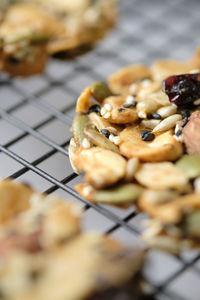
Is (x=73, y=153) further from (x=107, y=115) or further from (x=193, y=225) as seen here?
(x=193, y=225)

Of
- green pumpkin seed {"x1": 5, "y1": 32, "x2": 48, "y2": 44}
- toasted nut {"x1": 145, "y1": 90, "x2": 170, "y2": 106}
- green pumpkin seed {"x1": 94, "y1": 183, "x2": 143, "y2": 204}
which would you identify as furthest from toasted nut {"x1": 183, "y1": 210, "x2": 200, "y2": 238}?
green pumpkin seed {"x1": 5, "y1": 32, "x2": 48, "y2": 44}

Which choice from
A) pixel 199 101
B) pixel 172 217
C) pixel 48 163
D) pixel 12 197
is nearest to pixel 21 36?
pixel 48 163

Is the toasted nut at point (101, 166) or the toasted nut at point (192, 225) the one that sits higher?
the toasted nut at point (101, 166)

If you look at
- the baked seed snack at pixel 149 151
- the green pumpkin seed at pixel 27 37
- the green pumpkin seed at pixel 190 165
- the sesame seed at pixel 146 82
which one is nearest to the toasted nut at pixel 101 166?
the baked seed snack at pixel 149 151

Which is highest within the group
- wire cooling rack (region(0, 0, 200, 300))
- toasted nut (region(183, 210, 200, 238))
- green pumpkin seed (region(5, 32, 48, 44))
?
green pumpkin seed (region(5, 32, 48, 44))

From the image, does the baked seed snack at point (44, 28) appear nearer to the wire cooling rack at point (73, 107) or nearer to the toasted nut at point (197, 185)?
the wire cooling rack at point (73, 107)

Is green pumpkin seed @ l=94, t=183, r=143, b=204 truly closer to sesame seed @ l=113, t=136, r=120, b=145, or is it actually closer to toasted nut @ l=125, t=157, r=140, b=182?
toasted nut @ l=125, t=157, r=140, b=182
